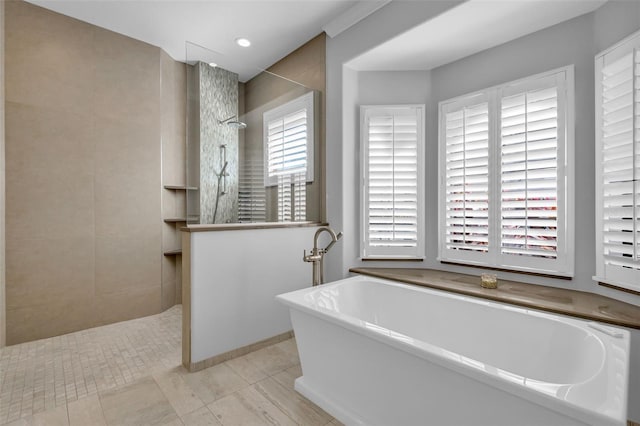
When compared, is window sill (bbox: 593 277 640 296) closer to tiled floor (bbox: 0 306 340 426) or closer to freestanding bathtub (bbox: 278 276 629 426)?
freestanding bathtub (bbox: 278 276 629 426)

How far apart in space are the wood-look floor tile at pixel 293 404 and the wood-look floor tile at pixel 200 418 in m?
0.31

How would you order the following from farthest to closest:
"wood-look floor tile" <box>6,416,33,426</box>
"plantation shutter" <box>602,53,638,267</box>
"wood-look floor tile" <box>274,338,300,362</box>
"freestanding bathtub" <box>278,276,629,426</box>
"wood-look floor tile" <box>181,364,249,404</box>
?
"wood-look floor tile" <box>274,338,300,362</box>
"wood-look floor tile" <box>181,364,249,404</box>
"plantation shutter" <box>602,53,638,267</box>
"wood-look floor tile" <box>6,416,33,426</box>
"freestanding bathtub" <box>278,276,629,426</box>

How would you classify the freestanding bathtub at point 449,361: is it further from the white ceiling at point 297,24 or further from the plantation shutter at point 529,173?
the white ceiling at point 297,24

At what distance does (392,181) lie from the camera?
283 centimetres

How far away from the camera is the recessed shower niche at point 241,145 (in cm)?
226

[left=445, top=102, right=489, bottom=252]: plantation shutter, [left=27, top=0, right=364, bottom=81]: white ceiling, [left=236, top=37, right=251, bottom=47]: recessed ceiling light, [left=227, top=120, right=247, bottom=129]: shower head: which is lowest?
[left=445, top=102, right=489, bottom=252]: plantation shutter

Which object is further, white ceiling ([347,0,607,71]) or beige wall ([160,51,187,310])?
beige wall ([160,51,187,310])

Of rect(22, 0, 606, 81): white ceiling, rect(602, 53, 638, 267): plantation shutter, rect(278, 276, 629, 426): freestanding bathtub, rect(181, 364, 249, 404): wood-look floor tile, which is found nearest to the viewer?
rect(278, 276, 629, 426): freestanding bathtub

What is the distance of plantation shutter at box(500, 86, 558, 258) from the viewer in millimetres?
2164

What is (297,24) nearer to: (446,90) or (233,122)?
(233,122)

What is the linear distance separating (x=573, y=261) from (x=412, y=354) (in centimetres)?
160

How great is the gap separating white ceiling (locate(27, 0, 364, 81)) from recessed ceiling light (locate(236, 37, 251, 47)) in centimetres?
4

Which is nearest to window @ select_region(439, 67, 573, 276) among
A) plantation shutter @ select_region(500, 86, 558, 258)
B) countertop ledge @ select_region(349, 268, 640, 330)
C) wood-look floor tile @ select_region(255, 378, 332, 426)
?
plantation shutter @ select_region(500, 86, 558, 258)

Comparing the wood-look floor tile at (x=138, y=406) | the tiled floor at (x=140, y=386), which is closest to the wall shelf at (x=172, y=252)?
the tiled floor at (x=140, y=386)
